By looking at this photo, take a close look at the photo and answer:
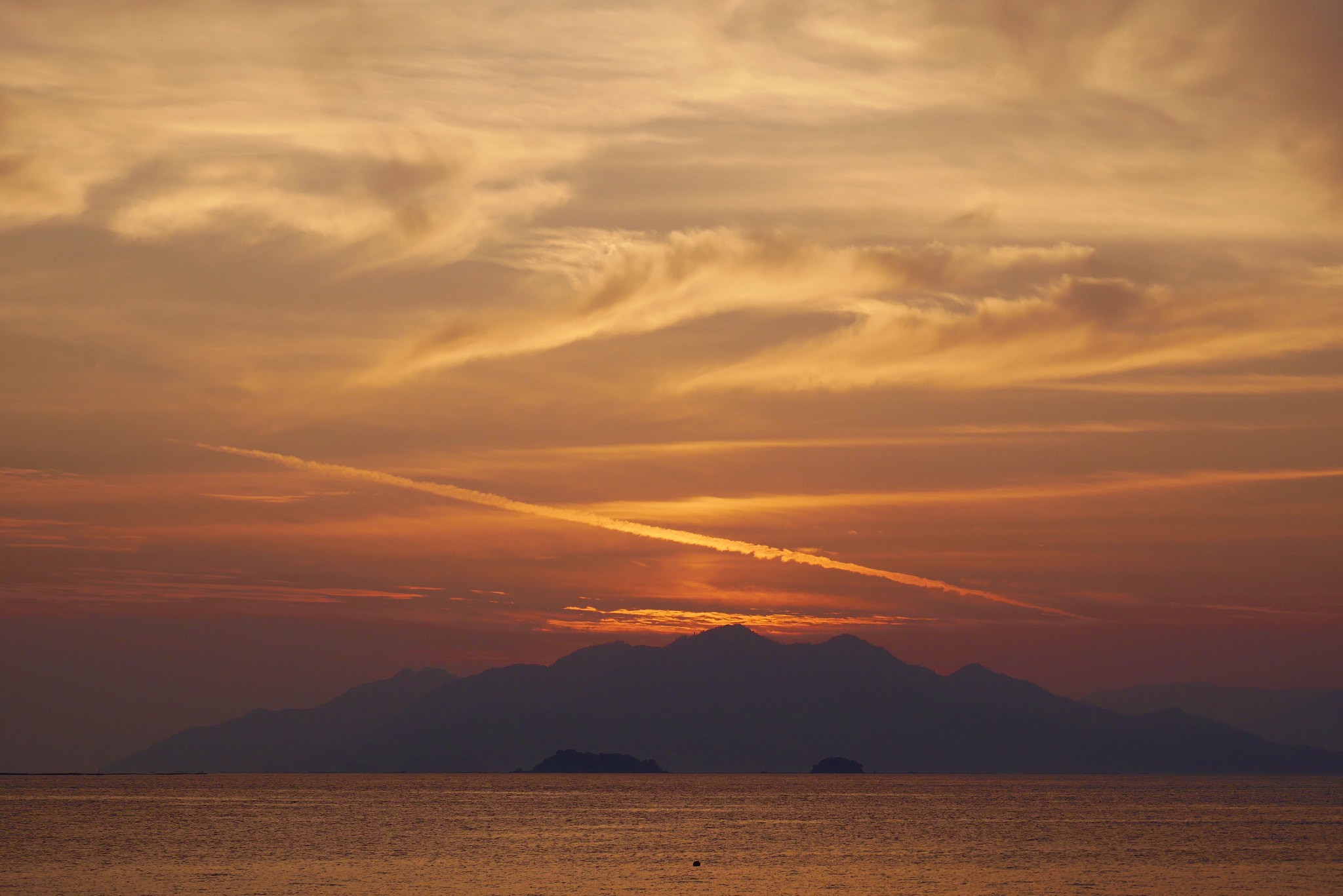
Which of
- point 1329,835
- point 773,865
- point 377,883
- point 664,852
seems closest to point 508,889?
point 377,883

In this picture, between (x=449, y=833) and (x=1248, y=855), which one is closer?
(x=1248, y=855)

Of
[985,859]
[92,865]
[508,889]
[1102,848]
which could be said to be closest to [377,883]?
[508,889]

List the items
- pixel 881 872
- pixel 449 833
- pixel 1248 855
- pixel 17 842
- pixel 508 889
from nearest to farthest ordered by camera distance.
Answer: pixel 508 889 < pixel 881 872 < pixel 1248 855 < pixel 17 842 < pixel 449 833

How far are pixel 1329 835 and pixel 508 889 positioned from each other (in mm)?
138895

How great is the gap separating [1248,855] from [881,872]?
2192 inches

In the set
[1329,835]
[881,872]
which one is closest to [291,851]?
[881,872]

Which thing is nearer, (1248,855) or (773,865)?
(773,865)

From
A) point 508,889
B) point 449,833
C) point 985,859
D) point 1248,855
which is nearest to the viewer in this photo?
point 508,889

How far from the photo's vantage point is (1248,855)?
162 meters

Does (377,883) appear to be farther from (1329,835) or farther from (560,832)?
(1329,835)

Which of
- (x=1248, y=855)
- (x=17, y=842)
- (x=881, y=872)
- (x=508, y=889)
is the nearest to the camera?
(x=508, y=889)

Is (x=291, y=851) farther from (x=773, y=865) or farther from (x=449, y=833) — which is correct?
(x=773, y=865)

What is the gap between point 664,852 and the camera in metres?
161

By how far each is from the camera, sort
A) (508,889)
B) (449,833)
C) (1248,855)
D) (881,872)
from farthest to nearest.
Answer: (449,833), (1248,855), (881,872), (508,889)
